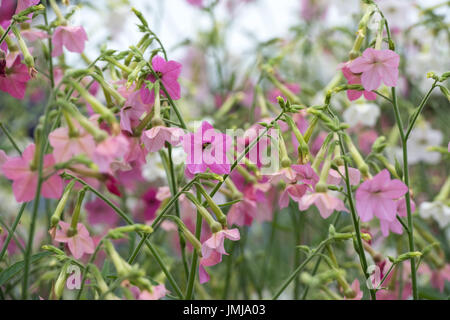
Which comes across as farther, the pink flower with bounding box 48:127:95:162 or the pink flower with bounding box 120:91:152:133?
the pink flower with bounding box 120:91:152:133

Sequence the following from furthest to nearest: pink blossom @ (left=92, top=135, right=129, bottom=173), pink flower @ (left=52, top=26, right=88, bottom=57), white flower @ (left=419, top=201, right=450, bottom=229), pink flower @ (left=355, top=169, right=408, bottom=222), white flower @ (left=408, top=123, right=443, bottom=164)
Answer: white flower @ (left=408, top=123, right=443, bottom=164)
white flower @ (left=419, top=201, right=450, bottom=229)
pink flower @ (left=52, top=26, right=88, bottom=57)
pink flower @ (left=355, top=169, right=408, bottom=222)
pink blossom @ (left=92, top=135, right=129, bottom=173)

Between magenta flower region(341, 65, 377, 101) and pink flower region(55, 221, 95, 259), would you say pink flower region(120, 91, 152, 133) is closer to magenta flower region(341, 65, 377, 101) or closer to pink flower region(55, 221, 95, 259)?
pink flower region(55, 221, 95, 259)

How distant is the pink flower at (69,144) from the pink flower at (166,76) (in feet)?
0.58

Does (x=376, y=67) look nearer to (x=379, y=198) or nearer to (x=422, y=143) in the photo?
(x=379, y=198)

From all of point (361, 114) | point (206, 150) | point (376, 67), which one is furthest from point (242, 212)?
point (361, 114)

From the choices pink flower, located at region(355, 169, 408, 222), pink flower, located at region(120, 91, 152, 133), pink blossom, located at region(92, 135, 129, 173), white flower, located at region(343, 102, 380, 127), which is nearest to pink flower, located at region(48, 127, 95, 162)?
pink blossom, located at region(92, 135, 129, 173)

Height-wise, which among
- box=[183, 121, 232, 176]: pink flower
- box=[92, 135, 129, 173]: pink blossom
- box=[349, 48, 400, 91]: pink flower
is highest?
box=[349, 48, 400, 91]: pink flower

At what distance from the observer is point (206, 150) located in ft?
2.14

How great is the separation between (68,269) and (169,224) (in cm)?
31

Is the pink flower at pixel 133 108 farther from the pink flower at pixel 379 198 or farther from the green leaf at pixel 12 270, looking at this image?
the pink flower at pixel 379 198

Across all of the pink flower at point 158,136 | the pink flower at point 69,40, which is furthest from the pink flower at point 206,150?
the pink flower at point 69,40

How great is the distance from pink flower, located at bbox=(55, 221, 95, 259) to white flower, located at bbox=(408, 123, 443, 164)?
3.11 ft

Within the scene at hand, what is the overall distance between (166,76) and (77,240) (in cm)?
27

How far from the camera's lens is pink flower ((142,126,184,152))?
635mm
